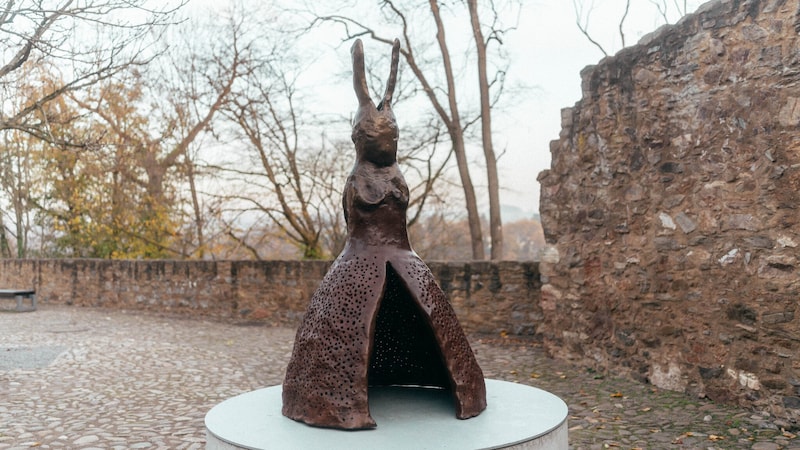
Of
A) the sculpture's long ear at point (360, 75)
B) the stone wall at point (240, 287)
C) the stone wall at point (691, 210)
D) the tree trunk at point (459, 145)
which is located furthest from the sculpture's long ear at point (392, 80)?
the tree trunk at point (459, 145)

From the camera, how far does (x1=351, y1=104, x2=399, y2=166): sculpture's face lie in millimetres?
3615

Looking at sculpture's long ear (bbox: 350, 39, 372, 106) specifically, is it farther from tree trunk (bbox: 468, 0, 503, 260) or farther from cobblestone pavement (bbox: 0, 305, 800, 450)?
tree trunk (bbox: 468, 0, 503, 260)

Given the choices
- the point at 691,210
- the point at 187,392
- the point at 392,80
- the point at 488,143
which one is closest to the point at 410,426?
the point at 392,80

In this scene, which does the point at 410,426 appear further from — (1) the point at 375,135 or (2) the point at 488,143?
(2) the point at 488,143

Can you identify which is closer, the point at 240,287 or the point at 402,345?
the point at 402,345

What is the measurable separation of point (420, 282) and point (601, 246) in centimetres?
411

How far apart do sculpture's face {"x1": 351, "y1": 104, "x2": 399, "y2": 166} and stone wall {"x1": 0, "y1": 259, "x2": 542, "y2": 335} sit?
5803 millimetres

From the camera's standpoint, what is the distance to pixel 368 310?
10.8ft

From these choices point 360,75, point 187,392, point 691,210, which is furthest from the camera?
point 187,392

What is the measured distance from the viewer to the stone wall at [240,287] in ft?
30.3

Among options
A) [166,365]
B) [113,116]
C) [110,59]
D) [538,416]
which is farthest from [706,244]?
[113,116]

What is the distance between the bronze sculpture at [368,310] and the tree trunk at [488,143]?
1006 cm

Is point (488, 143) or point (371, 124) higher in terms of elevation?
point (488, 143)

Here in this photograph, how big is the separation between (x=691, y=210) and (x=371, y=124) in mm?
3661
